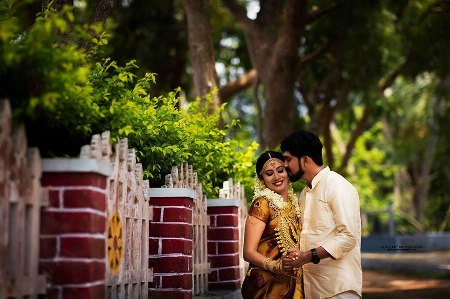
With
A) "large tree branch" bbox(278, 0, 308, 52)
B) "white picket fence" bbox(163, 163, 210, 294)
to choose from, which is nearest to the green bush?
"white picket fence" bbox(163, 163, 210, 294)

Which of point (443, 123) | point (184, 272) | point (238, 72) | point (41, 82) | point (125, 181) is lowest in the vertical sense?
point (184, 272)

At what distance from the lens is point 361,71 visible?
19.0m

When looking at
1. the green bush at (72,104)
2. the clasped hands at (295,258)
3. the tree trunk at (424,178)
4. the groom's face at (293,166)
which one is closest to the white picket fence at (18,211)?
the green bush at (72,104)

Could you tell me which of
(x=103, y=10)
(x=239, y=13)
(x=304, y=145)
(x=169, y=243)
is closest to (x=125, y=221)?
(x=169, y=243)

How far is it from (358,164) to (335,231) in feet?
112

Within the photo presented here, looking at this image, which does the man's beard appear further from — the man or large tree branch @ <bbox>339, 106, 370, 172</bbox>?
large tree branch @ <bbox>339, 106, 370, 172</bbox>

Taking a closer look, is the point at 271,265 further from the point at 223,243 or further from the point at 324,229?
the point at 223,243

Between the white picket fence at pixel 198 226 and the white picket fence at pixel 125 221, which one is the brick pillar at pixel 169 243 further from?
the white picket fence at pixel 198 226

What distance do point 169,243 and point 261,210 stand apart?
1.12 m

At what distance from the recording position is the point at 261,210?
562 centimetres

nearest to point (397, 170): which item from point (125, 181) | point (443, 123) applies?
point (443, 123)

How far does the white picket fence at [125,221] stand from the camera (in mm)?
5043

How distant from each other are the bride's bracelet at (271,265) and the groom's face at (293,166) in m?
0.64

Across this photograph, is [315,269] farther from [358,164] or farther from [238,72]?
[358,164]
